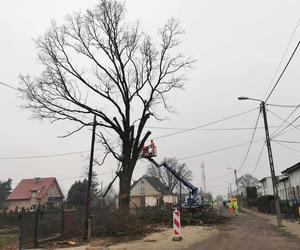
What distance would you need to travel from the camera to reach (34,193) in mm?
80750

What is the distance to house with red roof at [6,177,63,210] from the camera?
79181mm

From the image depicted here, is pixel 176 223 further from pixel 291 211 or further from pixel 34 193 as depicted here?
pixel 34 193

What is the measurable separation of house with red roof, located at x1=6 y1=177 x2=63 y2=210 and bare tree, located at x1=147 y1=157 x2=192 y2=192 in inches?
960

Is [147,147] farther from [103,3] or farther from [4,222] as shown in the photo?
[4,222]

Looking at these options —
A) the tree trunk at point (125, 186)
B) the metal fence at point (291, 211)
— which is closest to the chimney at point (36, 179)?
the tree trunk at point (125, 186)

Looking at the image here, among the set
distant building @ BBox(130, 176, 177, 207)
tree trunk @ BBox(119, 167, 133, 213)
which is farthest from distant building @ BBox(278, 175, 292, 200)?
distant building @ BBox(130, 176, 177, 207)

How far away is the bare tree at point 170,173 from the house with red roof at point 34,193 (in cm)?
2438

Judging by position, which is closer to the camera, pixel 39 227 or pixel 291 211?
pixel 39 227

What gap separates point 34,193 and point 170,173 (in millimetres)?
32031

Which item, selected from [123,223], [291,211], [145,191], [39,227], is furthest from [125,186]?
[145,191]

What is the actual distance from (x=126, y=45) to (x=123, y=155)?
342 inches

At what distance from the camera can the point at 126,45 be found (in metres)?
31.7

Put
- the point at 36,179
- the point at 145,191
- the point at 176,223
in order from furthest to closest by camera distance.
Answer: the point at 145,191 → the point at 36,179 → the point at 176,223

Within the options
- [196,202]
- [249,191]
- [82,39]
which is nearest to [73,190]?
[249,191]
